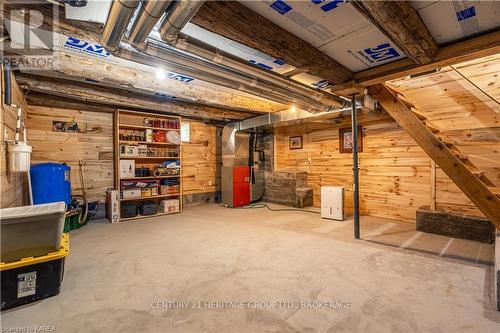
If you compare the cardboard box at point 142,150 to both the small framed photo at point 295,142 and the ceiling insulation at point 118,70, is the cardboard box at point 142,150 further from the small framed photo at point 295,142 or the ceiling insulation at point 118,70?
the small framed photo at point 295,142

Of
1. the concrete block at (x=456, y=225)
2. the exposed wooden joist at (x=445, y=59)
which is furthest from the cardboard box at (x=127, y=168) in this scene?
the concrete block at (x=456, y=225)

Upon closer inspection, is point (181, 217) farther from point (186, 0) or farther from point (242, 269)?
point (186, 0)

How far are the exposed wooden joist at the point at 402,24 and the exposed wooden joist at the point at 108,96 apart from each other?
12.4 feet

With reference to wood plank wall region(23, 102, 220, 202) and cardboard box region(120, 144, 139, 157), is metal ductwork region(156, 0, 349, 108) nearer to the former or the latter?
cardboard box region(120, 144, 139, 157)

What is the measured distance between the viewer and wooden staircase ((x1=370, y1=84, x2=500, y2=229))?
2.52 m

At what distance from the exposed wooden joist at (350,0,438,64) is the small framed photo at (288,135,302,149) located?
3.97 m

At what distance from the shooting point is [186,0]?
131 cm

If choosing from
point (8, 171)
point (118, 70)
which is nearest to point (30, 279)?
point (8, 171)

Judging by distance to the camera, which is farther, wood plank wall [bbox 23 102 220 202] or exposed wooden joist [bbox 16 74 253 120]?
wood plank wall [bbox 23 102 220 202]

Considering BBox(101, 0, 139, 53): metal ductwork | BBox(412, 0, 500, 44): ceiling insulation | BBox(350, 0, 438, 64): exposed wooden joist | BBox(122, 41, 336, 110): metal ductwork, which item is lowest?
BBox(101, 0, 139, 53): metal ductwork

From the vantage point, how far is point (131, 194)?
15.7 ft

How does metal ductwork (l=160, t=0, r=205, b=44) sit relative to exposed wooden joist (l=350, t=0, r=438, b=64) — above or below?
below

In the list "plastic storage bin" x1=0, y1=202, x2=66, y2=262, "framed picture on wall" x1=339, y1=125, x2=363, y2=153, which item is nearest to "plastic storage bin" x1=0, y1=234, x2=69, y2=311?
"plastic storage bin" x1=0, y1=202, x2=66, y2=262

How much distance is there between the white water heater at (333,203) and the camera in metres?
4.43
